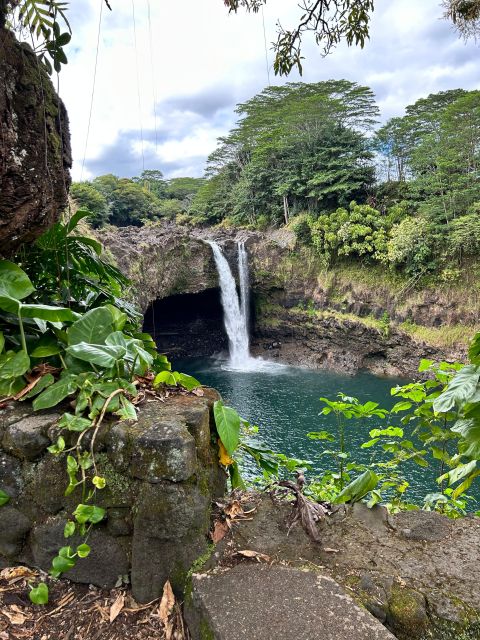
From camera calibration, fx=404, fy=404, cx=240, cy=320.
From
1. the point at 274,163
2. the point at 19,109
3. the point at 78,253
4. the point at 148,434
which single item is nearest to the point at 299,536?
the point at 148,434

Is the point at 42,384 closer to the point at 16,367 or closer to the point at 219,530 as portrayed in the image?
the point at 16,367

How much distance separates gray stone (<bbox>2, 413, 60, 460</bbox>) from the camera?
5.06ft

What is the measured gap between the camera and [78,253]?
256cm

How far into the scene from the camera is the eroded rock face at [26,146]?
1817 millimetres

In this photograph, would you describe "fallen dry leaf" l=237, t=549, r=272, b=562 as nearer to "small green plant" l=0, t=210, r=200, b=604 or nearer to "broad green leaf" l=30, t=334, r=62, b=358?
"small green plant" l=0, t=210, r=200, b=604

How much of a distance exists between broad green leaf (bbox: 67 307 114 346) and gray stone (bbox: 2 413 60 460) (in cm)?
36

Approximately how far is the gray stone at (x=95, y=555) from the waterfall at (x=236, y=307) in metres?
17.6

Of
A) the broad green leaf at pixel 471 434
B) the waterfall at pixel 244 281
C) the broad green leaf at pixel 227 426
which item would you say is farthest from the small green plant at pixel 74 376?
the waterfall at pixel 244 281

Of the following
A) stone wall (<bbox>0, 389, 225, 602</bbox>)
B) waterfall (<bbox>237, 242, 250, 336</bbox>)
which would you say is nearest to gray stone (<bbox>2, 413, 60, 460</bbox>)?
stone wall (<bbox>0, 389, 225, 602</bbox>)

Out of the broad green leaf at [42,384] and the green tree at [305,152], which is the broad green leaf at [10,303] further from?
the green tree at [305,152]

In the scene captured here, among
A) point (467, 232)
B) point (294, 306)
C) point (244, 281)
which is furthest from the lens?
point (294, 306)

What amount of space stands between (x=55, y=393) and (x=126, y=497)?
499mm

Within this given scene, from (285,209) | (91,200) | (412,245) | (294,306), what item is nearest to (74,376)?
(412,245)

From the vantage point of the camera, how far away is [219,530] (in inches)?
61.5
